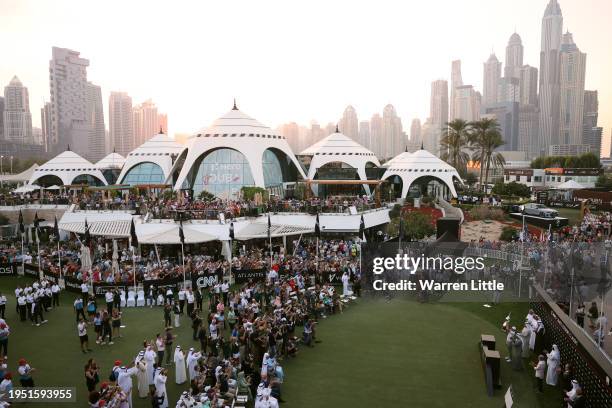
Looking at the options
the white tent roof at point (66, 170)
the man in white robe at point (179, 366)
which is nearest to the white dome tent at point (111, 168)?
the white tent roof at point (66, 170)

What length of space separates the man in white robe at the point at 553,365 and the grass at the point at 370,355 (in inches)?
16.4

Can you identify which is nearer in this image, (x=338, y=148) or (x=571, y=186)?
(x=338, y=148)

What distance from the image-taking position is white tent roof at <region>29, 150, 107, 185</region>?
47.2 m

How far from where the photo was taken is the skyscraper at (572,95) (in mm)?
181500

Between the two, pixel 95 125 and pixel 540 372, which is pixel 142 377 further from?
pixel 95 125

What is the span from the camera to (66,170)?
47.4 meters

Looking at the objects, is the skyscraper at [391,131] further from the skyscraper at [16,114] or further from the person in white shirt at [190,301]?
the person in white shirt at [190,301]

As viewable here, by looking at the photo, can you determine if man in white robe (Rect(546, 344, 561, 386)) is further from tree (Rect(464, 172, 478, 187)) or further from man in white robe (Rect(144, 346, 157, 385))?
tree (Rect(464, 172, 478, 187))

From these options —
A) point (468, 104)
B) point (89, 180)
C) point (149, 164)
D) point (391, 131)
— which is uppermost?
point (468, 104)

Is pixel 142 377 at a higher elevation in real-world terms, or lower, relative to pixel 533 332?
lower

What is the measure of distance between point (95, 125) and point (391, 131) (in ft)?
276

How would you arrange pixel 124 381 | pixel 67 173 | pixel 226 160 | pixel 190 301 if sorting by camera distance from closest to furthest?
1. pixel 124 381
2. pixel 190 301
3. pixel 226 160
4. pixel 67 173

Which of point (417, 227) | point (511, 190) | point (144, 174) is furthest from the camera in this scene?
point (511, 190)

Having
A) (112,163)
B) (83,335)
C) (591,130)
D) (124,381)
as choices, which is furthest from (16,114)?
(591,130)
